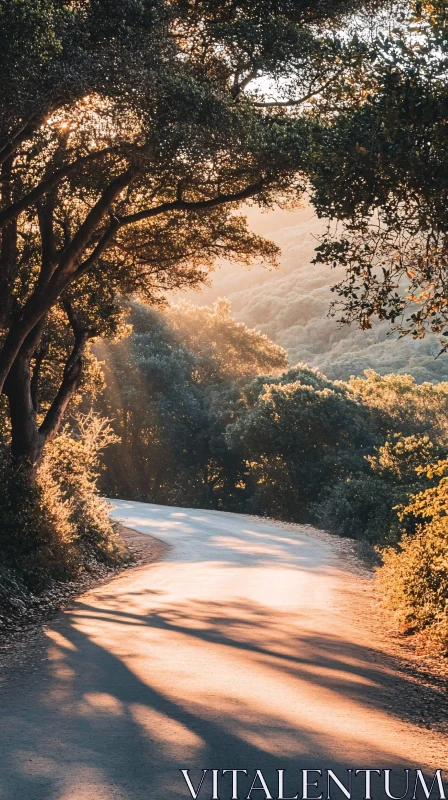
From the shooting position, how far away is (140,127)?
11.6m

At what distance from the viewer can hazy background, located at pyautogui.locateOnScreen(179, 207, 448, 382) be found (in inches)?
3295

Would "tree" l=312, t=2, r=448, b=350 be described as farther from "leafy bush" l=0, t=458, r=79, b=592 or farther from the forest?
"leafy bush" l=0, t=458, r=79, b=592

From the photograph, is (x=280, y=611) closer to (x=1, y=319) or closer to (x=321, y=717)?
(x=321, y=717)

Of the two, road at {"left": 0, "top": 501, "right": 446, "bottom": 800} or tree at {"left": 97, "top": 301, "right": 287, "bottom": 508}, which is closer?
road at {"left": 0, "top": 501, "right": 446, "bottom": 800}

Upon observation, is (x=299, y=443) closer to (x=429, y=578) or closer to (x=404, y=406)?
(x=404, y=406)

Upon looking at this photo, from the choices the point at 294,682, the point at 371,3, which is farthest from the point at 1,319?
the point at 294,682

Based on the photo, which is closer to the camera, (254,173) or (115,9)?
(115,9)

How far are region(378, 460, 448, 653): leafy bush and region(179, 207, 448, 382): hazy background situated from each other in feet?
185

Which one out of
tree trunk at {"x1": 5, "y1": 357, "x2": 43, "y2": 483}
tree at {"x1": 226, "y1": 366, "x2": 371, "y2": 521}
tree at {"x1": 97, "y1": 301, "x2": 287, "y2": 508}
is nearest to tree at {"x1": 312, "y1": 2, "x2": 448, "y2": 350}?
tree trunk at {"x1": 5, "y1": 357, "x2": 43, "y2": 483}

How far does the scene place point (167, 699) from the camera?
23.4 ft

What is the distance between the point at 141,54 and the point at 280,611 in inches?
310

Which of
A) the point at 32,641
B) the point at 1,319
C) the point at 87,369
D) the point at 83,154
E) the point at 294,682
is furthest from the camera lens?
the point at 87,369

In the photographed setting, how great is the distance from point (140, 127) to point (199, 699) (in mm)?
7705

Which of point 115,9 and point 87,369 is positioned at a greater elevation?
point 115,9
